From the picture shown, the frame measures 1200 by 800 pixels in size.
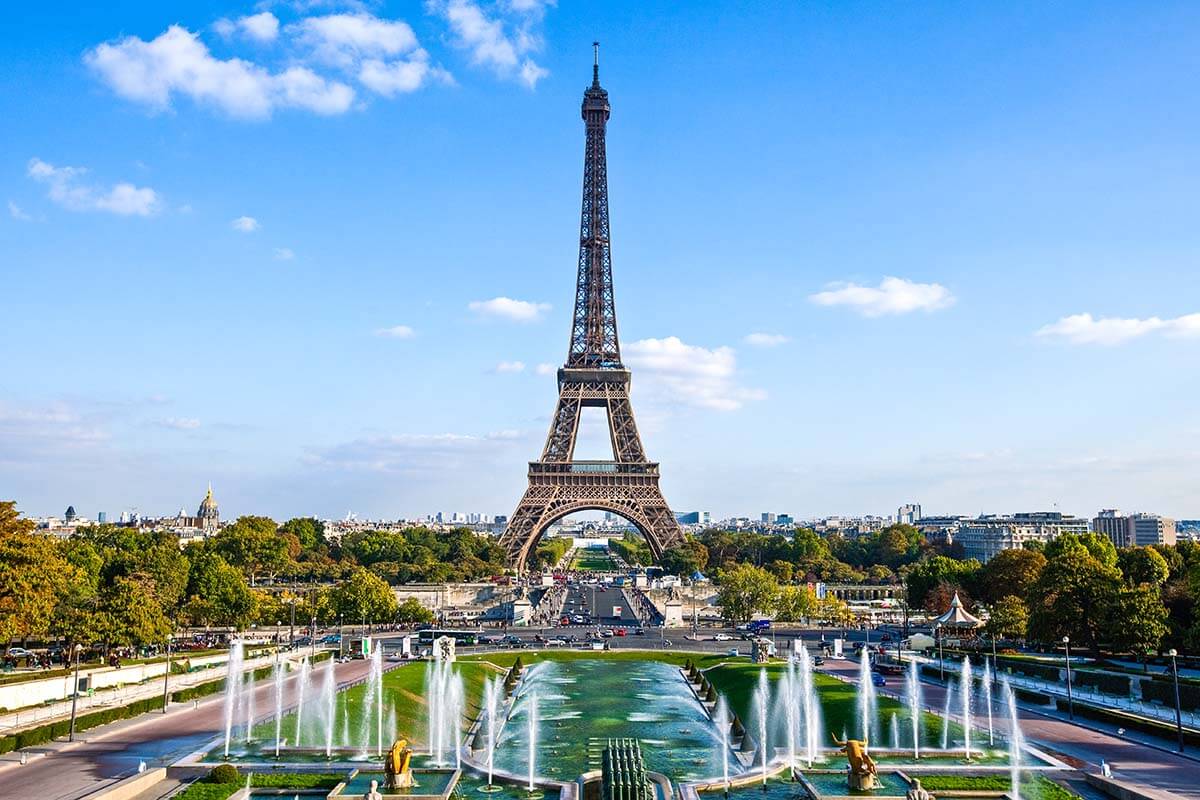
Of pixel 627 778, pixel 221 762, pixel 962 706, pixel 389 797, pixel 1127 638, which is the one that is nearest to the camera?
pixel 627 778

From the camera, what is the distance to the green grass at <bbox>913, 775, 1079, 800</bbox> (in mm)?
26359

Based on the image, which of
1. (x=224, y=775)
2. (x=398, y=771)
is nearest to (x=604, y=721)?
(x=398, y=771)

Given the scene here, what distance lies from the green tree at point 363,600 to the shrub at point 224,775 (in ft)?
152

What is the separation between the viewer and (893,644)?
68500 mm

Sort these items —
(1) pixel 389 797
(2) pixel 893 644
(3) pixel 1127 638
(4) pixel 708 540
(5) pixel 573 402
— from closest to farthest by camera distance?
(1) pixel 389 797 → (3) pixel 1127 638 → (2) pixel 893 644 → (5) pixel 573 402 → (4) pixel 708 540

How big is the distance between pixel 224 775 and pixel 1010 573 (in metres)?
67.4

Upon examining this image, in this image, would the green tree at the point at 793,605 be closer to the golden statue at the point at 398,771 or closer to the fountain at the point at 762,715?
the fountain at the point at 762,715

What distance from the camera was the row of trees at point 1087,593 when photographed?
49.0 meters

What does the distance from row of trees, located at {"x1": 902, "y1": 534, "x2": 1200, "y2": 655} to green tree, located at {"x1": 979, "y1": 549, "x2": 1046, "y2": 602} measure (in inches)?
3.1

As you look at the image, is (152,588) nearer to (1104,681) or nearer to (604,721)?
(604,721)

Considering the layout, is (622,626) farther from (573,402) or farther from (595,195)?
(595,195)

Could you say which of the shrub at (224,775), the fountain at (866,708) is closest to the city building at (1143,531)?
the fountain at (866,708)

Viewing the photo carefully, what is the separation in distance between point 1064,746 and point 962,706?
927 cm

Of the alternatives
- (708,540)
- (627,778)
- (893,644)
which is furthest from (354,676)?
(708,540)
